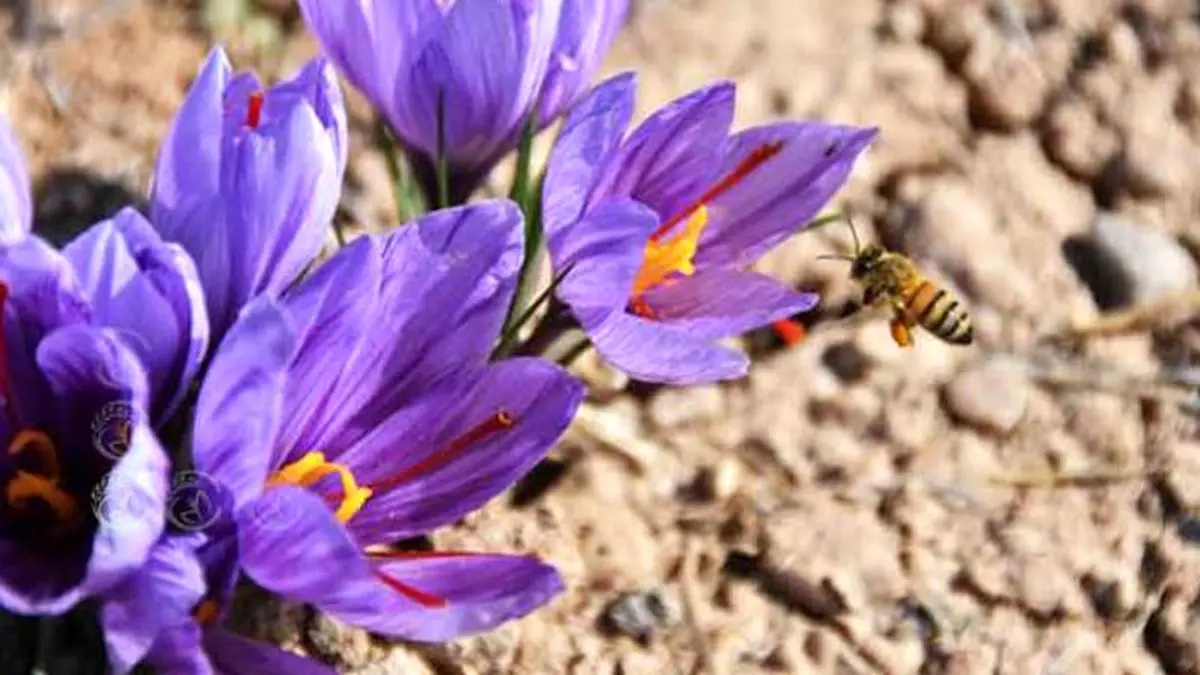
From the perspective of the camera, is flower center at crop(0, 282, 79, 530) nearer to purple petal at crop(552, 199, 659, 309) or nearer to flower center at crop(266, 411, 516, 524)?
flower center at crop(266, 411, 516, 524)

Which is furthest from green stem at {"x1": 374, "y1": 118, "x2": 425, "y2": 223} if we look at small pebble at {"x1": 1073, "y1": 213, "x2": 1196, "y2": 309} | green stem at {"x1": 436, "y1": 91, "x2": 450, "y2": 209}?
small pebble at {"x1": 1073, "y1": 213, "x2": 1196, "y2": 309}

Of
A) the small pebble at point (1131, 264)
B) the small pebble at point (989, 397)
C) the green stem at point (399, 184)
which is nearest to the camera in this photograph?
the green stem at point (399, 184)

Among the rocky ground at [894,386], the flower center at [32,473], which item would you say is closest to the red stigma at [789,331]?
the rocky ground at [894,386]

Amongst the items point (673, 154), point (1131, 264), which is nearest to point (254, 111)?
point (673, 154)

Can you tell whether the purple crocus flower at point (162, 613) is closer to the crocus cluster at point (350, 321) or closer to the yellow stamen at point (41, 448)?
the crocus cluster at point (350, 321)

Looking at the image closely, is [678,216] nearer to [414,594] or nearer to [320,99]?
[320,99]

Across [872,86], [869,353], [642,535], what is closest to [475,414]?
[642,535]

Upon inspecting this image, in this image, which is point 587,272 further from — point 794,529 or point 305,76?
point 794,529
